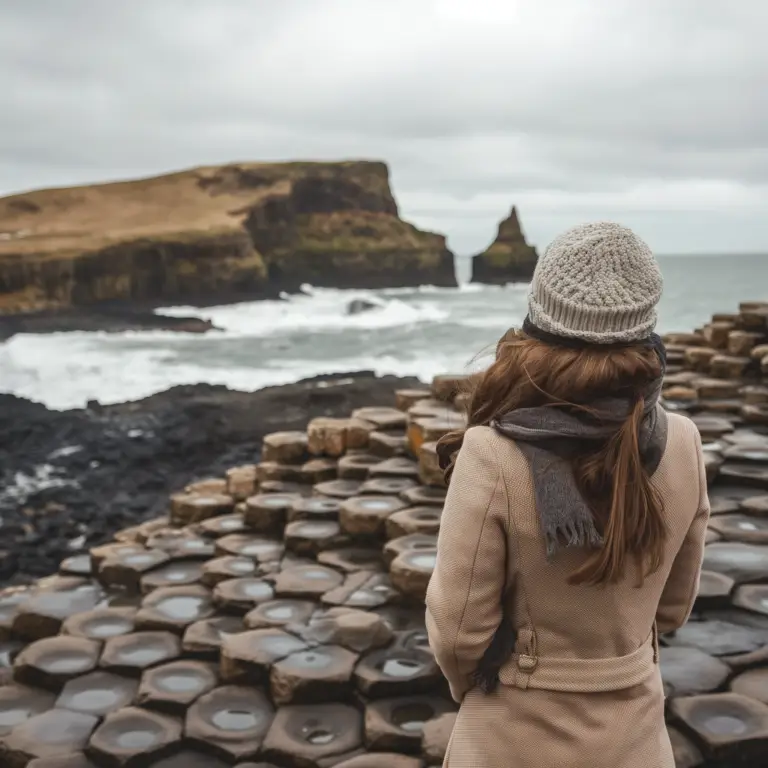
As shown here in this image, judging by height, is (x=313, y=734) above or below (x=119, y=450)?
above

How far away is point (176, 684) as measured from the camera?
3957mm

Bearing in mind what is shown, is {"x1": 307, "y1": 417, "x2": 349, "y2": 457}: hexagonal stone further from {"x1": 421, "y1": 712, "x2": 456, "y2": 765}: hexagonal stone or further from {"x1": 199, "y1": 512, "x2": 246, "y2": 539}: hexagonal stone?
{"x1": 421, "y1": 712, "x2": 456, "y2": 765}: hexagonal stone

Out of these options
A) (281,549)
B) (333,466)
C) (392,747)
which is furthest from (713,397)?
(392,747)

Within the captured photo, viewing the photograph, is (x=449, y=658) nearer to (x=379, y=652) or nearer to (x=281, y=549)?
(x=379, y=652)

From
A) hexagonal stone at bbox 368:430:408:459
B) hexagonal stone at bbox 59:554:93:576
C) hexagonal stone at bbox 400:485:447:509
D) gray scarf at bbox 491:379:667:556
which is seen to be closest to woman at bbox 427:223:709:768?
gray scarf at bbox 491:379:667:556

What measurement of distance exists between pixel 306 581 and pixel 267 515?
3.71ft

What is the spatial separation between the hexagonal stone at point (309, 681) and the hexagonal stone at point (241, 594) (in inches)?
30.3

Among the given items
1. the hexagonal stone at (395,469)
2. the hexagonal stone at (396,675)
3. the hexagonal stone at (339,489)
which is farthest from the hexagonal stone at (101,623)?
the hexagonal stone at (395,469)

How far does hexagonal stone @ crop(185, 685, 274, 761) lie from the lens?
11.5 feet

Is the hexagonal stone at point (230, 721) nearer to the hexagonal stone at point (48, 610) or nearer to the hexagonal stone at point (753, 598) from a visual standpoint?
the hexagonal stone at point (48, 610)

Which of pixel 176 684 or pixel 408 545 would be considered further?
pixel 408 545

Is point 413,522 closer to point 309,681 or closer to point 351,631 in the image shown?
point 351,631

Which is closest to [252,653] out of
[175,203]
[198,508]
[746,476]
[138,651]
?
[138,651]

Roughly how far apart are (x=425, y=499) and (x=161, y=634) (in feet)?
6.10
